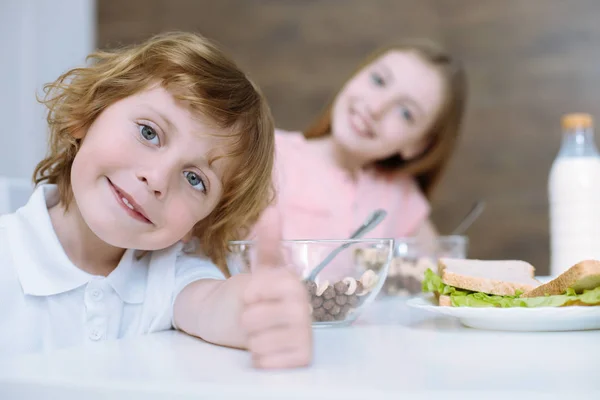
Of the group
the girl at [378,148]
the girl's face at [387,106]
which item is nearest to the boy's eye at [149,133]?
the girl at [378,148]

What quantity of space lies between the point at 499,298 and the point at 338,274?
0.65 feet

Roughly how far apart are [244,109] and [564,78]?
203 centimetres

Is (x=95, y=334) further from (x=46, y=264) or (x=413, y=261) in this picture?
(x=413, y=261)

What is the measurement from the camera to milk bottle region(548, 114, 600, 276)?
1.06 meters

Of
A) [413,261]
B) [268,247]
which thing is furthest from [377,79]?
[268,247]

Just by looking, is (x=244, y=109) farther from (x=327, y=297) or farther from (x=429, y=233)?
(x=429, y=233)

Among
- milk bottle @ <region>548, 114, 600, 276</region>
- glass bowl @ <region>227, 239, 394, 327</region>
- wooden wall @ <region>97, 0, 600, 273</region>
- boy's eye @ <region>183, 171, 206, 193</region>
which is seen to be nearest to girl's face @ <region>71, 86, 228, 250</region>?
boy's eye @ <region>183, 171, 206, 193</region>

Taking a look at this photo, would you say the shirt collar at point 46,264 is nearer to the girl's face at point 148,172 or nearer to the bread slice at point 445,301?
the girl's face at point 148,172

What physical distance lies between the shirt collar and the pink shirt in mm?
908

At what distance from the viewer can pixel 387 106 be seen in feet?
5.89

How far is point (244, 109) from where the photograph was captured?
883 mm

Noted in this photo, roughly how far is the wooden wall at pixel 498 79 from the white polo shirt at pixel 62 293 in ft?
6.29

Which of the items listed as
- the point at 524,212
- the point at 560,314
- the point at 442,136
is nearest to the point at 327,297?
the point at 560,314

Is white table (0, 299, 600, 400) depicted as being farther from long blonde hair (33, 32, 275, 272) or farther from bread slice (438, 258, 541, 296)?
long blonde hair (33, 32, 275, 272)
